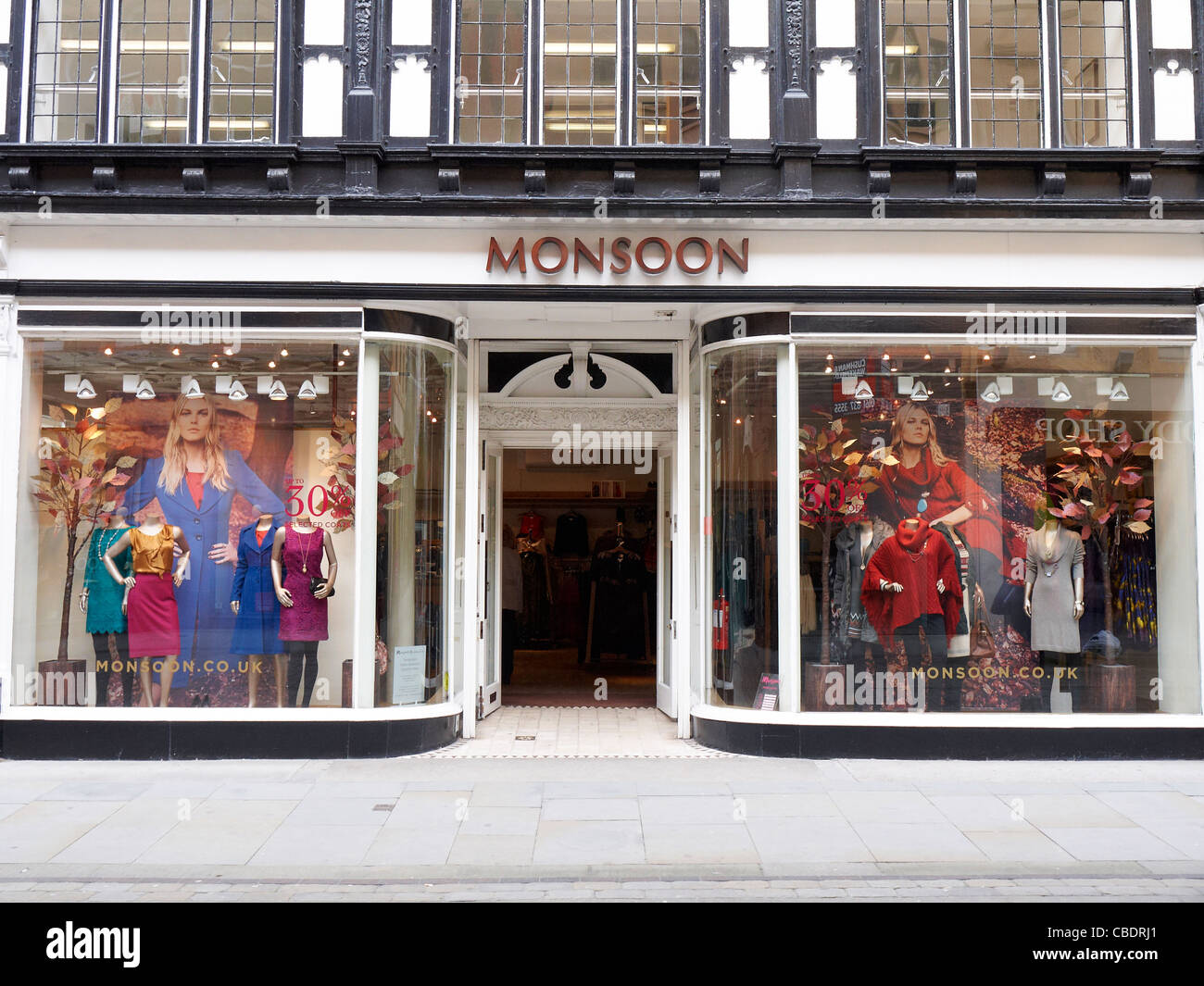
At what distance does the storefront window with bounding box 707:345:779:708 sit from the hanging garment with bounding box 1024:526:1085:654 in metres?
2.38

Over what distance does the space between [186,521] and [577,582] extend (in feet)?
25.1

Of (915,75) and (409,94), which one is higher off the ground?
(915,75)

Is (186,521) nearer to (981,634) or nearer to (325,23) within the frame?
(325,23)

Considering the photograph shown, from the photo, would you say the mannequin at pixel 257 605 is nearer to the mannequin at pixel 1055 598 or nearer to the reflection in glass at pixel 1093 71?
the mannequin at pixel 1055 598

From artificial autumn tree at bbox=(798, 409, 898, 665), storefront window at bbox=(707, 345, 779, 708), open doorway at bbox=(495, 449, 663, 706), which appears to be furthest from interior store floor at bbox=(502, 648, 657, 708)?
artificial autumn tree at bbox=(798, 409, 898, 665)

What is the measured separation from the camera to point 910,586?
29.7 feet

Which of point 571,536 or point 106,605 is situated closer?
point 106,605

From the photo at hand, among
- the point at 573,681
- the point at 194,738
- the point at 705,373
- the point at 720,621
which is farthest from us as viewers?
the point at 573,681

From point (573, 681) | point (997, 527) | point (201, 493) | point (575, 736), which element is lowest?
point (575, 736)

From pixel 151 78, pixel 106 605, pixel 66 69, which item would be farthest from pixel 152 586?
pixel 66 69

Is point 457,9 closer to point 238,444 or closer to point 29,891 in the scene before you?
point 238,444

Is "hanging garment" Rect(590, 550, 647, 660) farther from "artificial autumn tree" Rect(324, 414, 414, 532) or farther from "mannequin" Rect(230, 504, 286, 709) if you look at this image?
"mannequin" Rect(230, 504, 286, 709)

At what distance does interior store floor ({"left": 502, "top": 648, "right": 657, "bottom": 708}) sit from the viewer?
37.9 ft

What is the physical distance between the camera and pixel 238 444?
920cm
